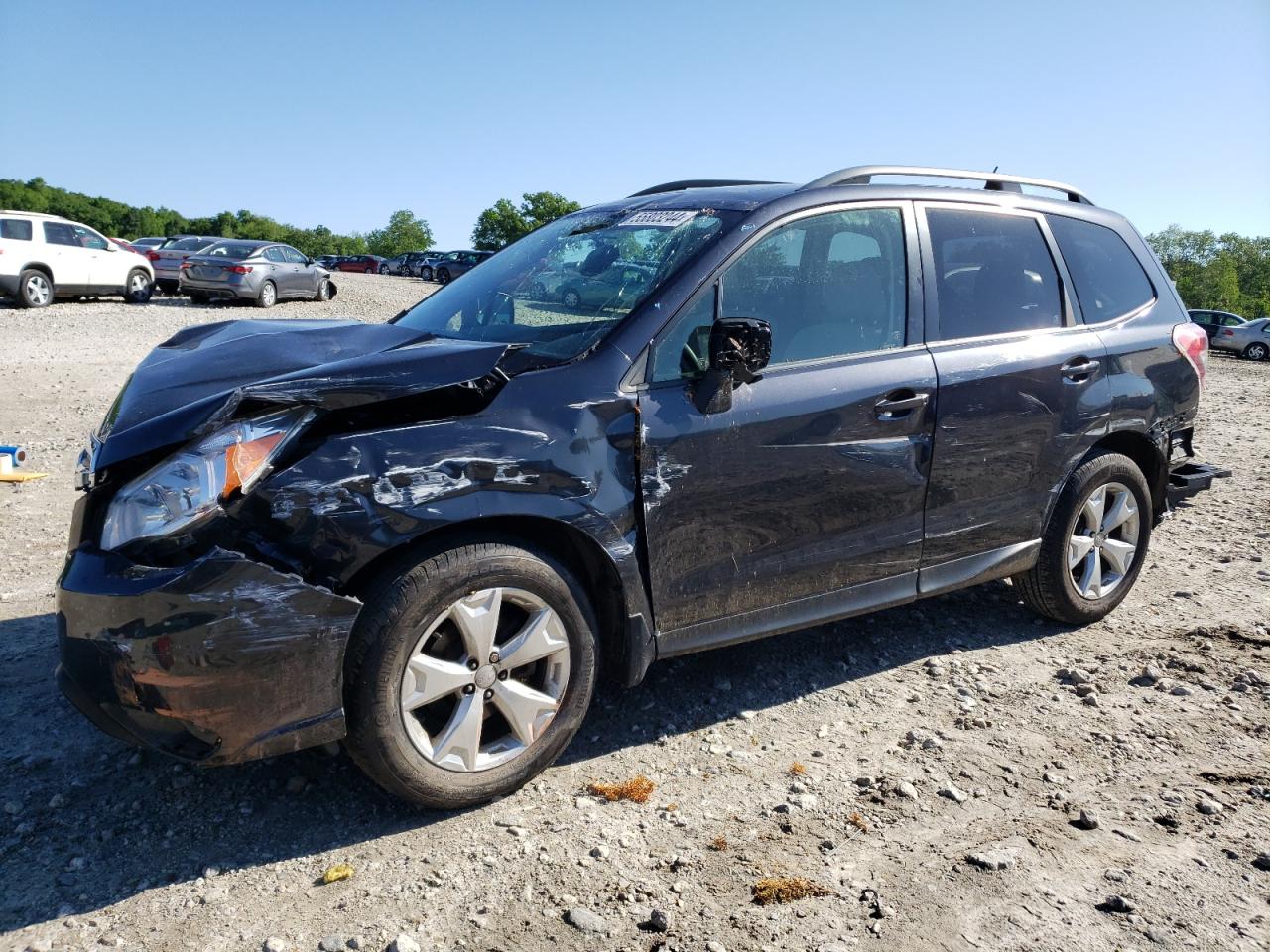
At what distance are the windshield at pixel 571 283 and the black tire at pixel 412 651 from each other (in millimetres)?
740

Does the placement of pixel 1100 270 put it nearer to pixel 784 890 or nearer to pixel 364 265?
pixel 784 890

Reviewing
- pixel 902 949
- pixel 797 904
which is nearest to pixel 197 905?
pixel 797 904

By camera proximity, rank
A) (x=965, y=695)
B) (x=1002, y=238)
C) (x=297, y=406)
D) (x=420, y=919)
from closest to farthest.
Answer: (x=420, y=919), (x=297, y=406), (x=965, y=695), (x=1002, y=238)

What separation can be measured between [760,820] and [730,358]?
1492 millimetres

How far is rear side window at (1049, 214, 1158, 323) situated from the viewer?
15.4 ft

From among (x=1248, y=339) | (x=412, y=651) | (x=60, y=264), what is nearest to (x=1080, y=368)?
(x=412, y=651)

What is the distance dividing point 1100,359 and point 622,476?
2618mm

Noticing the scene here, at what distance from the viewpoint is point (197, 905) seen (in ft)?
8.80

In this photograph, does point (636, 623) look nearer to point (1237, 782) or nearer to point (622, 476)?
point (622, 476)

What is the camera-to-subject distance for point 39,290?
18969 mm

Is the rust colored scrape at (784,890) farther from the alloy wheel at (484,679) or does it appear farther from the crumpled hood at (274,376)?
the crumpled hood at (274,376)

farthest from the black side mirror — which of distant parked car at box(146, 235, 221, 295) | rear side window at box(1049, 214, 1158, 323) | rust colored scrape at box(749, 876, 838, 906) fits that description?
distant parked car at box(146, 235, 221, 295)

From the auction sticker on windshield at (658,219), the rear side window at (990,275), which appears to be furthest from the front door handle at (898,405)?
the auction sticker on windshield at (658,219)

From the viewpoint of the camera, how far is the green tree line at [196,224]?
11644cm
